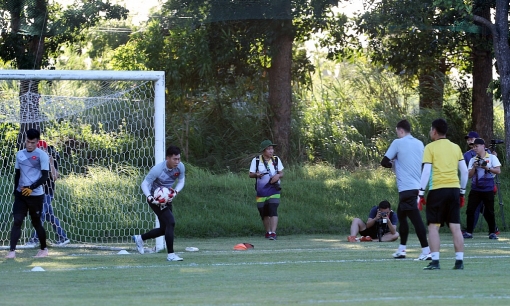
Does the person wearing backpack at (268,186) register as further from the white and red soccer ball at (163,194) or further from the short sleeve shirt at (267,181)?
the white and red soccer ball at (163,194)

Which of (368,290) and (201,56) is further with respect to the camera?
(201,56)

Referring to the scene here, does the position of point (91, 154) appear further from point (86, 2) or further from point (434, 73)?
point (434, 73)

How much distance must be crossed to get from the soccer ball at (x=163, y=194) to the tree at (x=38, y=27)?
36.8 feet

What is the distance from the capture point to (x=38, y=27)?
22.9 metres

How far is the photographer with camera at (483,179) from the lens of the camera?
17.0 m

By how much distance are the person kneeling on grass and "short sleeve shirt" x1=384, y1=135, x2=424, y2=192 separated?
442cm

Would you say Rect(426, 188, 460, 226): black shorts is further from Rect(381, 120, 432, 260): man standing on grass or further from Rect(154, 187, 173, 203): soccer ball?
Rect(154, 187, 173, 203): soccer ball

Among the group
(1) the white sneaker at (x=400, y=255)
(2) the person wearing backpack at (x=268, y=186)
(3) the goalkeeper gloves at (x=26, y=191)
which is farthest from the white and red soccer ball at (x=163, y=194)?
(2) the person wearing backpack at (x=268, y=186)

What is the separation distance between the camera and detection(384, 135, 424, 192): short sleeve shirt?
1211 cm

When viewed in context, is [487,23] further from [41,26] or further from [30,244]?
[30,244]

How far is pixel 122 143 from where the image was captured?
20.1 m

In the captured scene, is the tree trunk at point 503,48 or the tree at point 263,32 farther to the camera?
the tree at point 263,32

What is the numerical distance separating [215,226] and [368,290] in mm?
11043

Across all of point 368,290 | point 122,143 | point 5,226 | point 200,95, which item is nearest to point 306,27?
point 200,95
